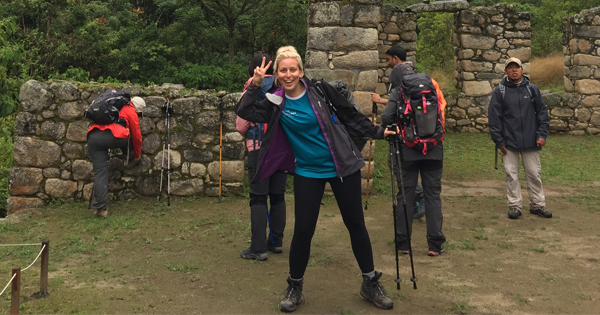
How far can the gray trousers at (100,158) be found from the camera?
6375 millimetres

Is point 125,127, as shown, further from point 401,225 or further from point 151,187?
point 401,225

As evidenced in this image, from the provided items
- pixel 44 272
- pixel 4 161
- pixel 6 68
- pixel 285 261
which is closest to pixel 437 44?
pixel 6 68

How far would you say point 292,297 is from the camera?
13.2ft

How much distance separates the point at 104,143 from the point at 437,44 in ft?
50.7

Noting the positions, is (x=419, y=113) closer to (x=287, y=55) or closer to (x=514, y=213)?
(x=287, y=55)

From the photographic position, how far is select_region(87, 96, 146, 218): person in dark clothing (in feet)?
20.9

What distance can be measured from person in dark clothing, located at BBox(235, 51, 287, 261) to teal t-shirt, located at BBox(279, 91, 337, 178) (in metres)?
1.13

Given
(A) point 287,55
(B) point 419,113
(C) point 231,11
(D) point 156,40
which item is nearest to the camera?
(A) point 287,55

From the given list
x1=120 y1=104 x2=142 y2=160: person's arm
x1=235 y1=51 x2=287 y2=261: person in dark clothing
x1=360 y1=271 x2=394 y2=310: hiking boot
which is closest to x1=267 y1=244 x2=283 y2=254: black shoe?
x1=235 y1=51 x2=287 y2=261: person in dark clothing

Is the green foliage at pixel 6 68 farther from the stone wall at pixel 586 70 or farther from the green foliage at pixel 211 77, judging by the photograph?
the stone wall at pixel 586 70

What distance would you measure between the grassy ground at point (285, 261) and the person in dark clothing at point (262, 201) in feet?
0.50

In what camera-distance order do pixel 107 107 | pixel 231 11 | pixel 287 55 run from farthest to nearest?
pixel 231 11 < pixel 107 107 < pixel 287 55

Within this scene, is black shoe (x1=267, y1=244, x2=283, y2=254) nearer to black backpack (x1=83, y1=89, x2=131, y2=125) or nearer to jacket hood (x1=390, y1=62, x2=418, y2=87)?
jacket hood (x1=390, y1=62, x2=418, y2=87)

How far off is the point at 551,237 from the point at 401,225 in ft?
5.27
